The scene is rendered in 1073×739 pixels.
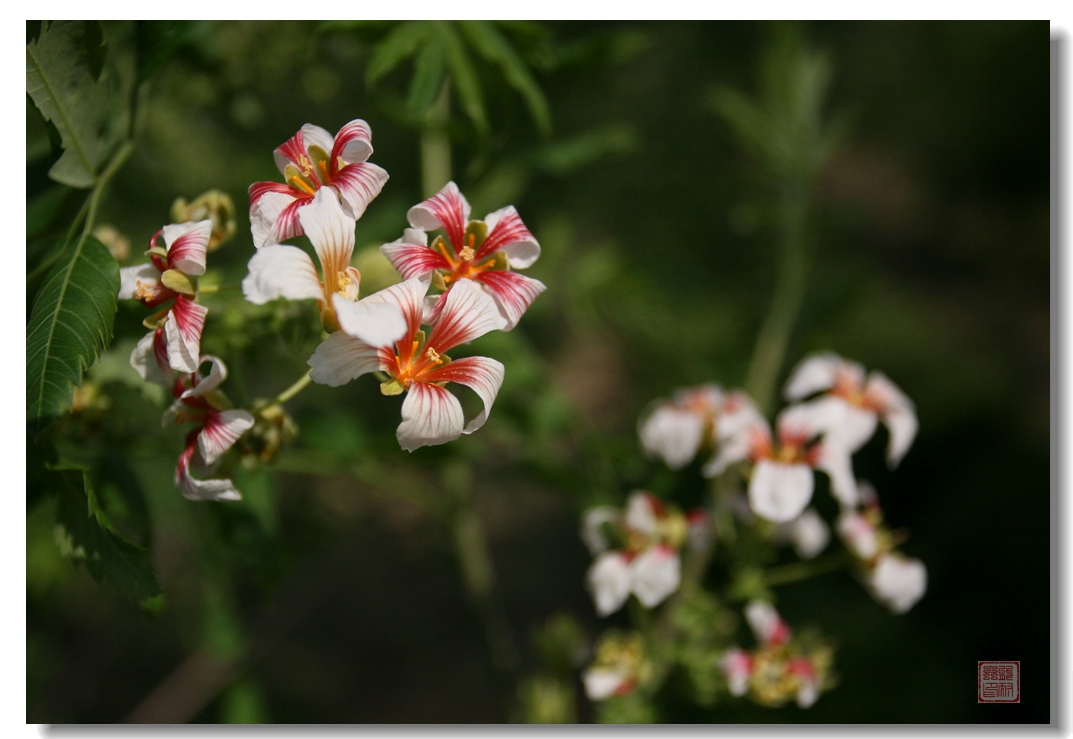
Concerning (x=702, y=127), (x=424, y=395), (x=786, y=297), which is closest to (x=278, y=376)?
(x=424, y=395)

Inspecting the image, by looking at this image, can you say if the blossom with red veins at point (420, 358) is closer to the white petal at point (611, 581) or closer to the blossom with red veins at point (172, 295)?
the blossom with red veins at point (172, 295)

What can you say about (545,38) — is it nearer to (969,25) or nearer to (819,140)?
(819,140)

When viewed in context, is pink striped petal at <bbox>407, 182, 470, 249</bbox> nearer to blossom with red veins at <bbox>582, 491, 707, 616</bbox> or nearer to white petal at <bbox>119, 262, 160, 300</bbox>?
white petal at <bbox>119, 262, 160, 300</bbox>

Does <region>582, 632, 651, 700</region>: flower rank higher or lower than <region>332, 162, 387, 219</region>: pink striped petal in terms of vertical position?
lower

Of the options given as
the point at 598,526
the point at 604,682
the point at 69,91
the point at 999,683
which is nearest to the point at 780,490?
the point at 598,526

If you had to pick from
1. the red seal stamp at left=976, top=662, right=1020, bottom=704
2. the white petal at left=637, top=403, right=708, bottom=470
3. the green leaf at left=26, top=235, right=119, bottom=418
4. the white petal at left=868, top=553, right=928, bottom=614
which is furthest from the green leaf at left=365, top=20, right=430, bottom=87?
the red seal stamp at left=976, top=662, right=1020, bottom=704

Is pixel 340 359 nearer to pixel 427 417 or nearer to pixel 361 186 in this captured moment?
pixel 427 417

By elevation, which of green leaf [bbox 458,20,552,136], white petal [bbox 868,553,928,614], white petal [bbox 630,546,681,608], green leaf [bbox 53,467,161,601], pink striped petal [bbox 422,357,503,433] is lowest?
white petal [bbox 868,553,928,614]

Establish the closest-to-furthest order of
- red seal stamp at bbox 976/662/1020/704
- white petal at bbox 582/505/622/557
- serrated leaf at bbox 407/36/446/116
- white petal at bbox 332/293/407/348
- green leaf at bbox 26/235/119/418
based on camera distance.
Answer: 1. white petal at bbox 332/293/407/348
2. green leaf at bbox 26/235/119/418
3. serrated leaf at bbox 407/36/446/116
4. white petal at bbox 582/505/622/557
5. red seal stamp at bbox 976/662/1020/704
